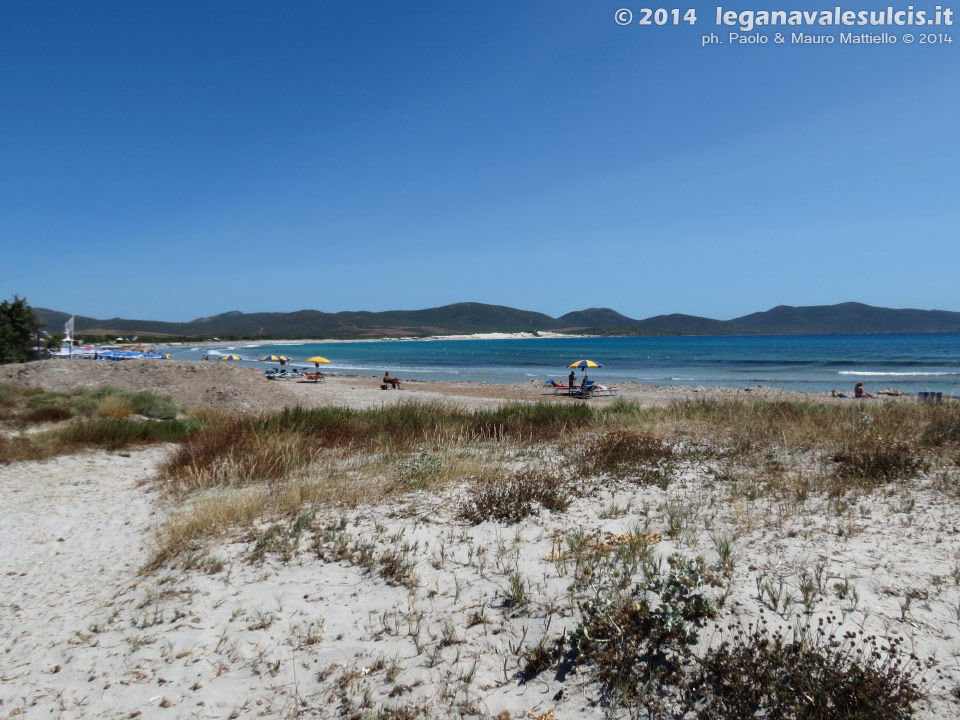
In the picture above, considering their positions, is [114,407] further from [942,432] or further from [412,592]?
[942,432]

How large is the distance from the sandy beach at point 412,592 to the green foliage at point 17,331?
28.5 metres

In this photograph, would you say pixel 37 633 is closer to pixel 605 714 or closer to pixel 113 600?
pixel 113 600

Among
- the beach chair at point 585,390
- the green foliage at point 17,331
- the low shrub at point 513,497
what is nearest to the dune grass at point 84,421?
the low shrub at point 513,497

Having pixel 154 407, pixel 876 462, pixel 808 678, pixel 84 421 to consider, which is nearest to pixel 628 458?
pixel 876 462

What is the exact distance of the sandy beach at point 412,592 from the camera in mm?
2893

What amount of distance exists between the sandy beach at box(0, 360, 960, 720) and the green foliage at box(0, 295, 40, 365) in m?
28.5

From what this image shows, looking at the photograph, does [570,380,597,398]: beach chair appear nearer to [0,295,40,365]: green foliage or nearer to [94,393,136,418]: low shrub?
[94,393,136,418]: low shrub

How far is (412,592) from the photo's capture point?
3.76m

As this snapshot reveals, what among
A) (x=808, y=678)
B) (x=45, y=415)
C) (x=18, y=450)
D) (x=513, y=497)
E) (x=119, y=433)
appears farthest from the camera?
(x=45, y=415)

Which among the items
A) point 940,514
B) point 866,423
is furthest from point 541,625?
point 866,423

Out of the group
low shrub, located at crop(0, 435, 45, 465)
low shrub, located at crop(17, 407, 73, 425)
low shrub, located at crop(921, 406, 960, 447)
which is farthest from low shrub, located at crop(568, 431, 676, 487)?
low shrub, located at crop(17, 407, 73, 425)

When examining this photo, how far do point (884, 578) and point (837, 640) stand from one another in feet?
3.20

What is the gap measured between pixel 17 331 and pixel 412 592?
3516 centimetres

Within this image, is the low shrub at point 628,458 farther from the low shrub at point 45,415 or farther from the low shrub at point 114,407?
the low shrub at point 45,415
